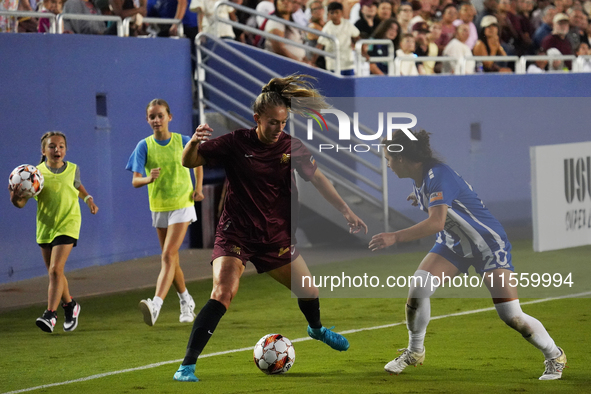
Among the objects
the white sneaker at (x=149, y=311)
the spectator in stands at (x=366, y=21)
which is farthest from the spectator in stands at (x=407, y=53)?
the white sneaker at (x=149, y=311)

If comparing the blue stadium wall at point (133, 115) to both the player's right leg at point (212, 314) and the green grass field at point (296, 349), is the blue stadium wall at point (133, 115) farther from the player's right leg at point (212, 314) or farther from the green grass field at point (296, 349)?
the player's right leg at point (212, 314)

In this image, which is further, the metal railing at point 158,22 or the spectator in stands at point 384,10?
the spectator in stands at point 384,10

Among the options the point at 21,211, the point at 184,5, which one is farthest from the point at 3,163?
the point at 184,5

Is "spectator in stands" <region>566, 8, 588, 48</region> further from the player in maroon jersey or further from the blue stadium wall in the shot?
the player in maroon jersey

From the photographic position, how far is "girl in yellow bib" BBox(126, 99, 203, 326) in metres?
9.52

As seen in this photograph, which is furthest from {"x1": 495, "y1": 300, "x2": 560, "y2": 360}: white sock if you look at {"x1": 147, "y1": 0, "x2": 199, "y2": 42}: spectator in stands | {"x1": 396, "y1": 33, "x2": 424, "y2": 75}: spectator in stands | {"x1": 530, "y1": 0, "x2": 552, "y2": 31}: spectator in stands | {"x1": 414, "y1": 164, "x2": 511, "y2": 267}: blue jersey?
{"x1": 530, "y1": 0, "x2": 552, "y2": 31}: spectator in stands

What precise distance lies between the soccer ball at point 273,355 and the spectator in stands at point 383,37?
11.1m

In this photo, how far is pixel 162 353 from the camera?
812 centimetres

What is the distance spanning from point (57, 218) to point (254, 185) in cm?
318

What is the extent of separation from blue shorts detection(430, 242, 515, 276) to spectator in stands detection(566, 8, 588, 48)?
1479cm

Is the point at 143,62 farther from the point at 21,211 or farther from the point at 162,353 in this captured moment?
the point at 162,353

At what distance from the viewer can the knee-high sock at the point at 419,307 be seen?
6.71 metres

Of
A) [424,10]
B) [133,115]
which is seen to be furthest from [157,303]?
[424,10]

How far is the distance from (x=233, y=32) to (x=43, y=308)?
25.3ft
